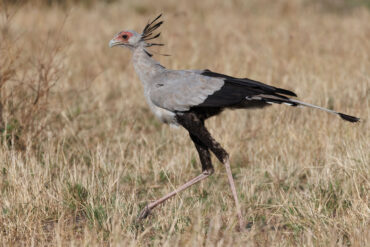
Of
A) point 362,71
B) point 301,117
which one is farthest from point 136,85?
point 362,71

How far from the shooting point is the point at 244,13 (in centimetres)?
1211

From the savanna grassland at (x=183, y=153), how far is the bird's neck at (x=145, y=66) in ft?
2.43

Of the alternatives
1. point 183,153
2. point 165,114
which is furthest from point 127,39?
point 183,153

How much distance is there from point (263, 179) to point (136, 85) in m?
3.02

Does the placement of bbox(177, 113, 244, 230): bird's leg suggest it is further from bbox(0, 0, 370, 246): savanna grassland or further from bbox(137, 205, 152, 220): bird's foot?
bbox(137, 205, 152, 220): bird's foot

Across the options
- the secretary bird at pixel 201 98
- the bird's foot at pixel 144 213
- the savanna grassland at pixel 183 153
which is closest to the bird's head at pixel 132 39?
the secretary bird at pixel 201 98

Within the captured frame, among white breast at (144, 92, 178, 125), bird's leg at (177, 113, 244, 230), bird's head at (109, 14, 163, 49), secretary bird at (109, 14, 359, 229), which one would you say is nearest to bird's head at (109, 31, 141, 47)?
bird's head at (109, 14, 163, 49)

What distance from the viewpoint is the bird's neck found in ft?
13.7

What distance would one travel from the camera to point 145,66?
4.23 meters

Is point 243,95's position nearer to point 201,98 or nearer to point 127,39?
point 201,98

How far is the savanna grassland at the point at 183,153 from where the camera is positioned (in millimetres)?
3541

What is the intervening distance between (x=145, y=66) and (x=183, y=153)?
1214 millimetres

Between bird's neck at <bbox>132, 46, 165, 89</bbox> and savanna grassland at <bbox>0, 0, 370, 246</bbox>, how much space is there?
739 mm

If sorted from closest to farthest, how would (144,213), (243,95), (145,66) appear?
(243,95) → (144,213) → (145,66)
